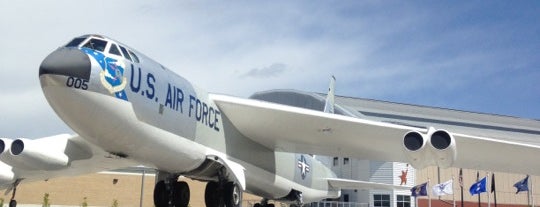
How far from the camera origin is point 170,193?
1470cm

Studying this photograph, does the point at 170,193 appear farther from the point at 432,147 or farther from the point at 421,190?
the point at 421,190

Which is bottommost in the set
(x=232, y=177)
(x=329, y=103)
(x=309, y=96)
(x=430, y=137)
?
(x=232, y=177)

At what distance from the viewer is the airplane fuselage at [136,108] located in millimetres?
10258

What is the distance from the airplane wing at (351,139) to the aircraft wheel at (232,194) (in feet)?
5.79

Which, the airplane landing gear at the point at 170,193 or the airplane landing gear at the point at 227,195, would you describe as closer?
the airplane landing gear at the point at 227,195

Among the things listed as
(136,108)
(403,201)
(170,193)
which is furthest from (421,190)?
(136,108)

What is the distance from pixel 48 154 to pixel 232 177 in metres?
5.38

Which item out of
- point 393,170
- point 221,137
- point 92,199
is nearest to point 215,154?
point 221,137

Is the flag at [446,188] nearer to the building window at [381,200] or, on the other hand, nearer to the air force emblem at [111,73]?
A: the building window at [381,200]

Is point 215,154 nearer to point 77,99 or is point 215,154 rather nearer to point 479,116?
point 77,99

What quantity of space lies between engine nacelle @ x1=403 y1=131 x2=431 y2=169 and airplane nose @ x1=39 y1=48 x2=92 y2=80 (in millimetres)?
7450

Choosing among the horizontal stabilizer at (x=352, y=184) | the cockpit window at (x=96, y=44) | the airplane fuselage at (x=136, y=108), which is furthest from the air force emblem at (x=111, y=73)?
the horizontal stabilizer at (x=352, y=184)

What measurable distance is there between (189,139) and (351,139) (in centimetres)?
545

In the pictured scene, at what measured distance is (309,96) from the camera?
144ft
